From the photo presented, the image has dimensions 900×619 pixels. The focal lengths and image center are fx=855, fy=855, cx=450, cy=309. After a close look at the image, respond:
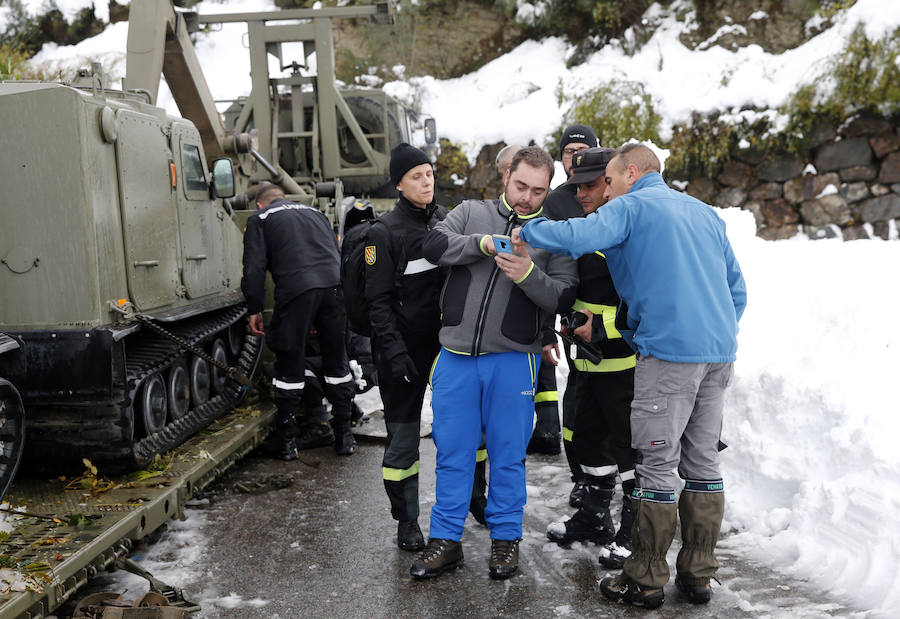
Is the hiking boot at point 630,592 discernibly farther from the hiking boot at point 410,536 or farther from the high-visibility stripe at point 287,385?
the high-visibility stripe at point 287,385

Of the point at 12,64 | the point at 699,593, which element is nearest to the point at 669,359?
the point at 699,593

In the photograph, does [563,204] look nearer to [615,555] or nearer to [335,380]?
[615,555]

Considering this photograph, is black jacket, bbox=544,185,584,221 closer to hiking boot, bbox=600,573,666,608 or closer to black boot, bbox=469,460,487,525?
black boot, bbox=469,460,487,525

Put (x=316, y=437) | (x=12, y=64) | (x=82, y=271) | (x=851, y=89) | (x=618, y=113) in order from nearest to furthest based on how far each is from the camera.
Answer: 1. (x=82, y=271)
2. (x=316, y=437)
3. (x=851, y=89)
4. (x=618, y=113)
5. (x=12, y=64)

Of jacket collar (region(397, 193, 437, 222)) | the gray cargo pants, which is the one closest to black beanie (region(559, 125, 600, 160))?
jacket collar (region(397, 193, 437, 222))

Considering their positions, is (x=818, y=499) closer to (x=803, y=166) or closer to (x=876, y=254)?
(x=876, y=254)

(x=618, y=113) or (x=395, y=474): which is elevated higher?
(x=618, y=113)

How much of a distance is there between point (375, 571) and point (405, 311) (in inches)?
53.5

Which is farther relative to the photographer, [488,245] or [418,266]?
[418,266]

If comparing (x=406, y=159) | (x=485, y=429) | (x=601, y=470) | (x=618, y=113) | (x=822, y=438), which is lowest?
(x=601, y=470)

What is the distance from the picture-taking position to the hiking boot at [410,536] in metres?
4.63

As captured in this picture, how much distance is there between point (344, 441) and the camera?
21.6ft

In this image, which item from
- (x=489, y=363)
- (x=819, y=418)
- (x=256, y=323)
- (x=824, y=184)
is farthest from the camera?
(x=824, y=184)

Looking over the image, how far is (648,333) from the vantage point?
12.9 feet
